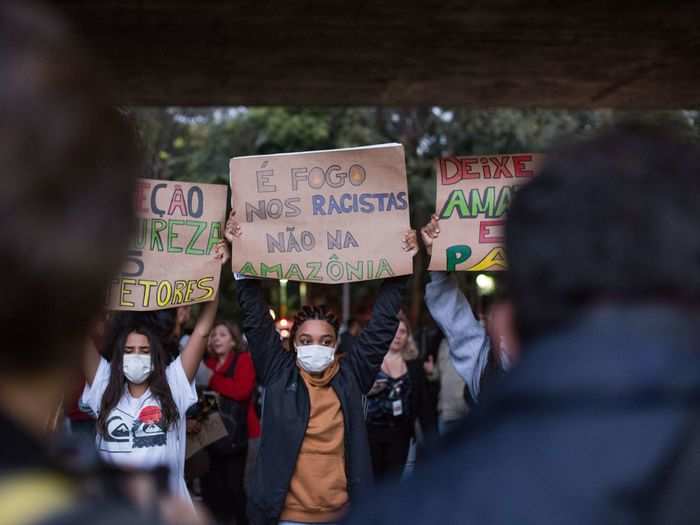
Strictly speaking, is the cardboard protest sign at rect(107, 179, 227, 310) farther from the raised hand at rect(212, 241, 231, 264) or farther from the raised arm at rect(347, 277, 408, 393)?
the raised arm at rect(347, 277, 408, 393)

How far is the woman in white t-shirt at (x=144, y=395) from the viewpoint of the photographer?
519 cm

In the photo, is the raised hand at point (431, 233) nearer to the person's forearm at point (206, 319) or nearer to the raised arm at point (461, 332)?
the raised arm at point (461, 332)

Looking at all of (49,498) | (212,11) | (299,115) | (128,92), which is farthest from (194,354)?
(299,115)

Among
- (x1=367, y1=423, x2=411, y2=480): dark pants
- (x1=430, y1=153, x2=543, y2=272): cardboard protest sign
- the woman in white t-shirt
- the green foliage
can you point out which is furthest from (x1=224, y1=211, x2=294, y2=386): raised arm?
the green foliage

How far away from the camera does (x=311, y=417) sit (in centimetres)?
495

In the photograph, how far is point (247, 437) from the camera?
8156 mm

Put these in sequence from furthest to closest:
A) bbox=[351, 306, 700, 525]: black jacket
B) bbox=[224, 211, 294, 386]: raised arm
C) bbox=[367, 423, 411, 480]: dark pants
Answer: bbox=[367, 423, 411, 480]: dark pants < bbox=[224, 211, 294, 386]: raised arm < bbox=[351, 306, 700, 525]: black jacket

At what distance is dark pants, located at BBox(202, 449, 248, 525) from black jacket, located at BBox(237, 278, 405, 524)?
10.1 feet

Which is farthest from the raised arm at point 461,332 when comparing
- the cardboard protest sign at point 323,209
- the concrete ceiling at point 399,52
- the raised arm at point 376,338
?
the concrete ceiling at point 399,52

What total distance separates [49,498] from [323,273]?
14.7 ft

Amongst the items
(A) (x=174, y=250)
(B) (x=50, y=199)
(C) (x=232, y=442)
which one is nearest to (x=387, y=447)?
(C) (x=232, y=442)

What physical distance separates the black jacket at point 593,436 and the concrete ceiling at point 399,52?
714cm

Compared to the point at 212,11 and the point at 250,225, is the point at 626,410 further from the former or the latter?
the point at 212,11

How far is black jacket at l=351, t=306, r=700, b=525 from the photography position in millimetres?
1291
